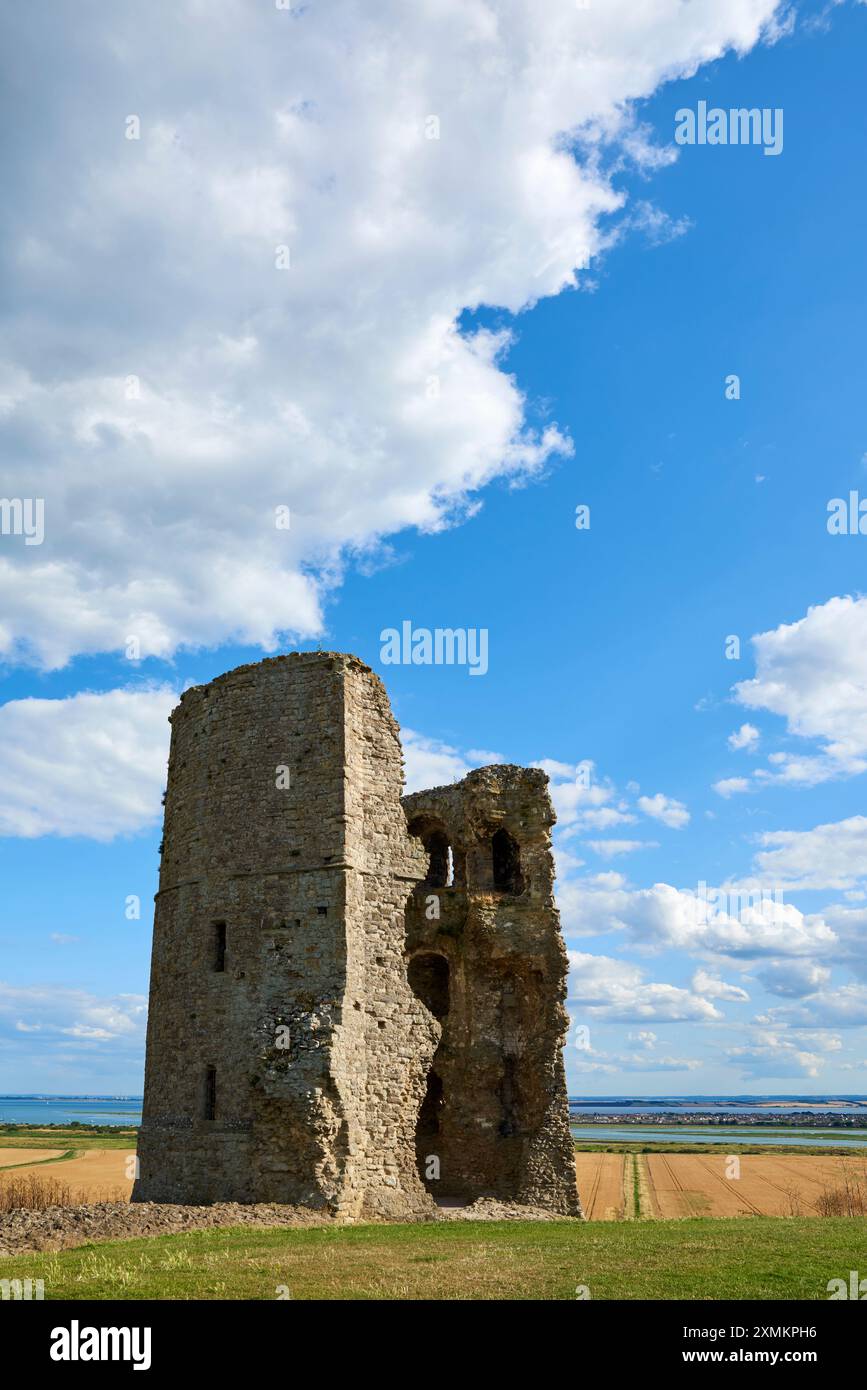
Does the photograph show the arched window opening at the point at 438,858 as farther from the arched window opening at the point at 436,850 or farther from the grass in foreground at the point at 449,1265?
the grass in foreground at the point at 449,1265

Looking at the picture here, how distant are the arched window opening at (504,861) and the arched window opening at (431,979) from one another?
7.82 ft

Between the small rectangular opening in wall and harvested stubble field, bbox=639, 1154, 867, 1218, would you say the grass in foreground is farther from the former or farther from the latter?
harvested stubble field, bbox=639, 1154, 867, 1218

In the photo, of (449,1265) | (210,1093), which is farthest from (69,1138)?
(449,1265)

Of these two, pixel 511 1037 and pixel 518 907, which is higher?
pixel 518 907

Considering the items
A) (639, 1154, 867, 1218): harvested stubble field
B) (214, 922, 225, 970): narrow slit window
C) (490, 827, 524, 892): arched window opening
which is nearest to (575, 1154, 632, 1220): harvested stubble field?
(639, 1154, 867, 1218): harvested stubble field

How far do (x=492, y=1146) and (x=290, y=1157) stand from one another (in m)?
8.07

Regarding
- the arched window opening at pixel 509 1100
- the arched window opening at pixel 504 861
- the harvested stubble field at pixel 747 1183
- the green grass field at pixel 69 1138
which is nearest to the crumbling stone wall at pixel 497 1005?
the arched window opening at pixel 509 1100

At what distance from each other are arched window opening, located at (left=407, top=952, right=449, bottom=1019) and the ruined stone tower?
3104 mm

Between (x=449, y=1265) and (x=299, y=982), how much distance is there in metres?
6.95

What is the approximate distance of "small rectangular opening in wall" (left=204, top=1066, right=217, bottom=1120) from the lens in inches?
692

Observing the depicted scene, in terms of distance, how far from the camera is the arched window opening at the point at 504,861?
25.6 metres
